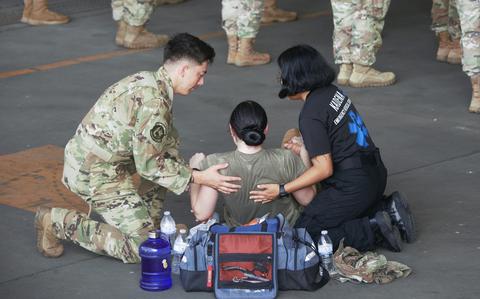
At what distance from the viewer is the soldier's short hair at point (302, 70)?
6191mm

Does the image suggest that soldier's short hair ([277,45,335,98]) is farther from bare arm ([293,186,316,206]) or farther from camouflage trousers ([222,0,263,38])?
camouflage trousers ([222,0,263,38])

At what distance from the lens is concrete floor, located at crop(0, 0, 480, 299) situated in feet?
19.8

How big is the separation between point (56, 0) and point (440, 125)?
594 centimetres

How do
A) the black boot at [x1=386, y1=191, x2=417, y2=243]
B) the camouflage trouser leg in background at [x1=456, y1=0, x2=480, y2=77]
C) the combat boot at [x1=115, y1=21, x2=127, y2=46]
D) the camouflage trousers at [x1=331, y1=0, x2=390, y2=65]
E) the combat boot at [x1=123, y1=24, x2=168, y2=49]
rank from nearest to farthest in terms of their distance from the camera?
the black boot at [x1=386, y1=191, x2=417, y2=243] → the camouflage trouser leg in background at [x1=456, y1=0, x2=480, y2=77] → the camouflage trousers at [x1=331, y1=0, x2=390, y2=65] → the combat boot at [x1=123, y1=24, x2=168, y2=49] → the combat boot at [x1=115, y1=21, x2=127, y2=46]

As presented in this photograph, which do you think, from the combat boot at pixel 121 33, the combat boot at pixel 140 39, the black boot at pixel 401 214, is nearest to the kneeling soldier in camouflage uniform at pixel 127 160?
the black boot at pixel 401 214

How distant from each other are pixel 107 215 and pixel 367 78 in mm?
4099

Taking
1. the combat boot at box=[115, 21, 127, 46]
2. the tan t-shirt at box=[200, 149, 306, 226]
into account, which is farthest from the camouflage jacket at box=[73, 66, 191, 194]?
the combat boot at box=[115, 21, 127, 46]

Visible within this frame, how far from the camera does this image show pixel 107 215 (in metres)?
6.26

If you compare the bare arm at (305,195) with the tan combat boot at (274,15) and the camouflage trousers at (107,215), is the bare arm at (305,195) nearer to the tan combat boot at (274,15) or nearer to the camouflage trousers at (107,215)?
the camouflage trousers at (107,215)

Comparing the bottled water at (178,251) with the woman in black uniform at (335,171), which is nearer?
the bottled water at (178,251)

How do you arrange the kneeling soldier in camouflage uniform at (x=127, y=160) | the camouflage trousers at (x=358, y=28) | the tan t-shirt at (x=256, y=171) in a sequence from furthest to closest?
the camouflage trousers at (x=358, y=28) → the tan t-shirt at (x=256, y=171) → the kneeling soldier in camouflage uniform at (x=127, y=160)

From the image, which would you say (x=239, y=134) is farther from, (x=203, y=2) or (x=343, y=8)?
(x=203, y=2)

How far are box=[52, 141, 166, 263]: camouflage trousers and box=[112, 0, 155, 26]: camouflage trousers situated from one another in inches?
195

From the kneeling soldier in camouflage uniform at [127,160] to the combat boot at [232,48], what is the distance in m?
4.32
